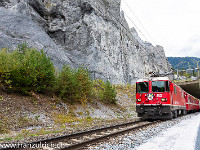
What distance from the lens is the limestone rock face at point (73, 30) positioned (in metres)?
28.6

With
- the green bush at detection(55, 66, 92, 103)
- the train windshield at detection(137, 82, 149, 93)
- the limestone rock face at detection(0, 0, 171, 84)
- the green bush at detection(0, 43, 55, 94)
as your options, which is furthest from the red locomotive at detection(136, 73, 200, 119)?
the limestone rock face at detection(0, 0, 171, 84)

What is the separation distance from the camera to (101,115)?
1605cm

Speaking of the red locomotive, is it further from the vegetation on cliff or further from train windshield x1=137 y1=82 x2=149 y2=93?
the vegetation on cliff

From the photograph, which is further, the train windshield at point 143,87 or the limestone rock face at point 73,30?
the limestone rock face at point 73,30

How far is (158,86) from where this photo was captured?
47.1ft

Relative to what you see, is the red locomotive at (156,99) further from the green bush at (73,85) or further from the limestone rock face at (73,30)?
the limestone rock face at (73,30)

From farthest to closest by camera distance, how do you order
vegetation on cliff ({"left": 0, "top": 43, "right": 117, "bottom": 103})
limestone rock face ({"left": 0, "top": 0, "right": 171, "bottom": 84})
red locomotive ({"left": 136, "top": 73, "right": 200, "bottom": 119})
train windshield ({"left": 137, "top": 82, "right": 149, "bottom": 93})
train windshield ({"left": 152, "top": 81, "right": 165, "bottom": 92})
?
limestone rock face ({"left": 0, "top": 0, "right": 171, "bottom": 84}) → train windshield ({"left": 137, "top": 82, "right": 149, "bottom": 93}) → train windshield ({"left": 152, "top": 81, "right": 165, "bottom": 92}) → red locomotive ({"left": 136, "top": 73, "right": 200, "bottom": 119}) → vegetation on cliff ({"left": 0, "top": 43, "right": 117, "bottom": 103})

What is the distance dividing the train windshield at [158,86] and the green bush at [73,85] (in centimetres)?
584

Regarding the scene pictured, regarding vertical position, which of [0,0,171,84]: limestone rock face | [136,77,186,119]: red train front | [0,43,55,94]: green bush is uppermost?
[0,0,171,84]: limestone rock face

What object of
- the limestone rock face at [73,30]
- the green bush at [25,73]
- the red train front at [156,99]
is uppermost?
the limestone rock face at [73,30]

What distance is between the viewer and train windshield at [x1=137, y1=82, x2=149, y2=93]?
14764mm

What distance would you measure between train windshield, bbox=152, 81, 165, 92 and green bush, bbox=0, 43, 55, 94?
8.18 metres

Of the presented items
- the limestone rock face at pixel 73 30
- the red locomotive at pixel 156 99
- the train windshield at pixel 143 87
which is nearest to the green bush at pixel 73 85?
the train windshield at pixel 143 87

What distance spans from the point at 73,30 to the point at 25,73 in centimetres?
2674
